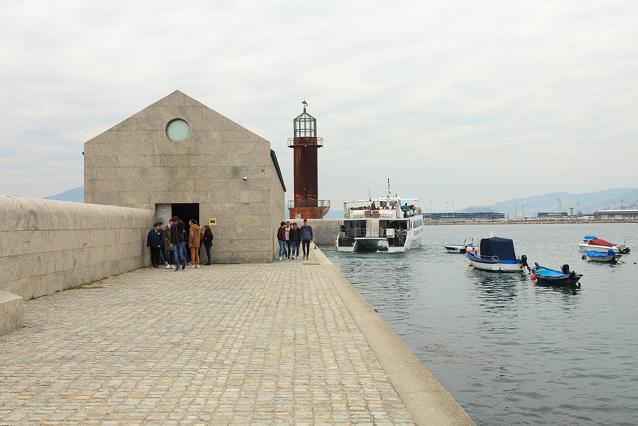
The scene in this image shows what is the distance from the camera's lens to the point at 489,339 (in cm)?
1608

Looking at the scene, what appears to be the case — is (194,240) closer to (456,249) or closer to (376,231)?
(376,231)

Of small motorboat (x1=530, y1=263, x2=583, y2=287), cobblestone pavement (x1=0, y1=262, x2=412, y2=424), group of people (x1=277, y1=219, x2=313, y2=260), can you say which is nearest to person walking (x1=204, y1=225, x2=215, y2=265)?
group of people (x1=277, y1=219, x2=313, y2=260)

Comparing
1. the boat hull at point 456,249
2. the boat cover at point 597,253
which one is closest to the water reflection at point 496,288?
the boat cover at point 597,253

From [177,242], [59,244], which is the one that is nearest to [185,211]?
[177,242]

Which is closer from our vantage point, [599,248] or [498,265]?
[498,265]

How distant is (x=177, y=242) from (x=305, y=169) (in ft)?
172

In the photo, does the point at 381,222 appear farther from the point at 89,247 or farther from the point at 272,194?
the point at 89,247

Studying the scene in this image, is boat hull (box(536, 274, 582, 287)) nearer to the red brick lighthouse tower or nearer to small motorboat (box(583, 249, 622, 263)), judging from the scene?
small motorboat (box(583, 249, 622, 263))

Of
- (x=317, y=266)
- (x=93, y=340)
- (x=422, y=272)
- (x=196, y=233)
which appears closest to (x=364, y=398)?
(x=93, y=340)

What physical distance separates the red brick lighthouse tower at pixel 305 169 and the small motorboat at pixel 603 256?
110 ft

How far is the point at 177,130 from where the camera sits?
26000 millimetres

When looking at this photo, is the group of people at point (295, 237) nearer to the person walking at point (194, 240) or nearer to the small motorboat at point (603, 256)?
the person walking at point (194, 240)

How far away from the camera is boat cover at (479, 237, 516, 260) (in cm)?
3816

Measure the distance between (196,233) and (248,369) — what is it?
54.0 feet
